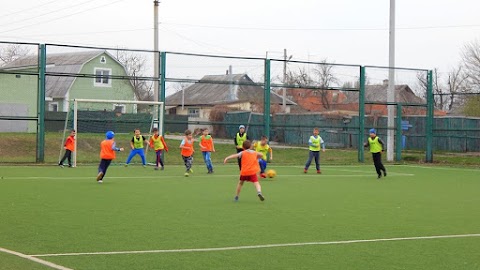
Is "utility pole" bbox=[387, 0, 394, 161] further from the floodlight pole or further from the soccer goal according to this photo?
the soccer goal

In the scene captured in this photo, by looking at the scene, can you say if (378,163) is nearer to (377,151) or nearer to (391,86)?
(377,151)

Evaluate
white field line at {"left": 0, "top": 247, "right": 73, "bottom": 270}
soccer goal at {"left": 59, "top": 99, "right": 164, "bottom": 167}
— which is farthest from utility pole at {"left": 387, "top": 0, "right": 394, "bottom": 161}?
white field line at {"left": 0, "top": 247, "right": 73, "bottom": 270}

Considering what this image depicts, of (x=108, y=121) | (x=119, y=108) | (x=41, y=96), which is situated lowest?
(x=108, y=121)

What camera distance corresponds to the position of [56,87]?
97.0 feet

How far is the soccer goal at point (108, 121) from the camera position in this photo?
29.4 meters

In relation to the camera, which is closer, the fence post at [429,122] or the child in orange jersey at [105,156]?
the child in orange jersey at [105,156]

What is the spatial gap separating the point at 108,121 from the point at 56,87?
263cm

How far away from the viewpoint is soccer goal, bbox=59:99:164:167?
29.4m

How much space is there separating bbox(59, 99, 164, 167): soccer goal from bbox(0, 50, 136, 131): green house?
10cm

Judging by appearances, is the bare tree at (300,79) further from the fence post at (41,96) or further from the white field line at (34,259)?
the white field line at (34,259)

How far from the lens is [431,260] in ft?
29.2

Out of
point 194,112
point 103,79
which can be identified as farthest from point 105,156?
point 194,112

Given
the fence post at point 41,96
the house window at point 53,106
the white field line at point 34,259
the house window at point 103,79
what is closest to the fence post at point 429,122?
the house window at point 103,79

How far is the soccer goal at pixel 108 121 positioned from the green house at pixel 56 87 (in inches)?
4.0
